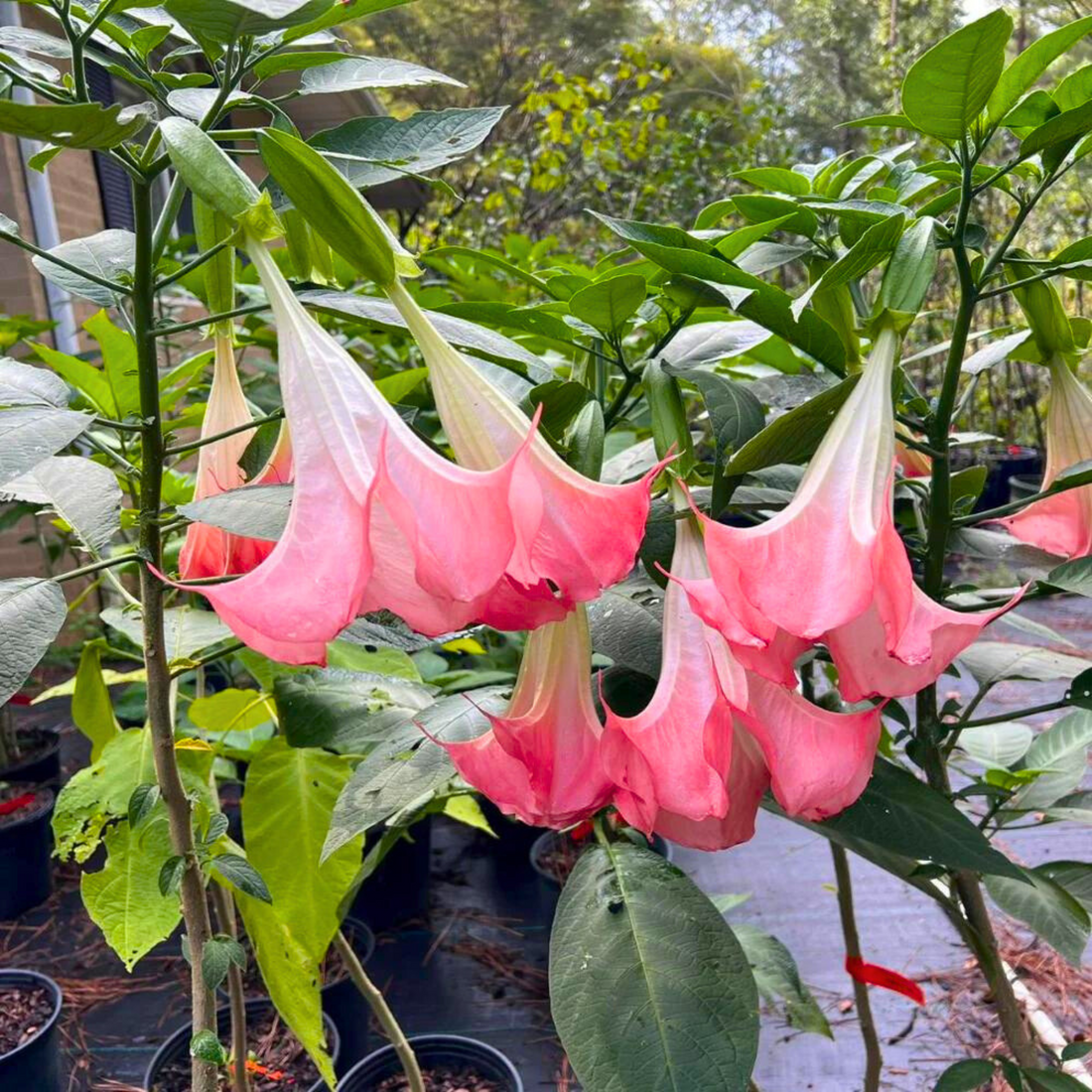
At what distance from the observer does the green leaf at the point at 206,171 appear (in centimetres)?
41

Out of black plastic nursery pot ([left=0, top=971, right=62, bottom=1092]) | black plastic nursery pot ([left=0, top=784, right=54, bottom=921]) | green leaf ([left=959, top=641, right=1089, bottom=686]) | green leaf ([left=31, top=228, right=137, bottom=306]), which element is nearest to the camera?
green leaf ([left=31, top=228, right=137, bottom=306])

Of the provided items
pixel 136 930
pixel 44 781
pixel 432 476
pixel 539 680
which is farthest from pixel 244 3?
pixel 44 781

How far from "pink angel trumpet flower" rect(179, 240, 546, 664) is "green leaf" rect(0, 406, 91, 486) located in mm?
146

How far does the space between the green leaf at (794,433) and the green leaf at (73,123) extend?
0.99 ft

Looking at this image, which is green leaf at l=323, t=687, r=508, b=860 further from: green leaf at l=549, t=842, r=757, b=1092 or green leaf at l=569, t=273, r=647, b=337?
green leaf at l=569, t=273, r=647, b=337

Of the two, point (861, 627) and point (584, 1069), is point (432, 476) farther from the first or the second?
point (584, 1069)

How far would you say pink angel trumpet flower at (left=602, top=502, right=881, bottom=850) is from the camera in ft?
1.34

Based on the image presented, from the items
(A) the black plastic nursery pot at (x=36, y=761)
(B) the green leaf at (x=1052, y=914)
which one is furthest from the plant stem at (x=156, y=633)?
(A) the black plastic nursery pot at (x=36, y=761)

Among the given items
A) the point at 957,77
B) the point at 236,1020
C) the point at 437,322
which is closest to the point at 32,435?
the point at 437,322

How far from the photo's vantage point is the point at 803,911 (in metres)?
1.81

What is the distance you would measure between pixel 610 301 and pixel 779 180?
17 cm

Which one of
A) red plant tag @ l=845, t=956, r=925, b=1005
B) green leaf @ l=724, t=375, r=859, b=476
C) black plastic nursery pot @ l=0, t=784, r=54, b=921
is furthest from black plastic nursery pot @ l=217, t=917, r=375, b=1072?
green leaf @ l=724, t=375, r=859, b=476

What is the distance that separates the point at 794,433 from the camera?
48cm

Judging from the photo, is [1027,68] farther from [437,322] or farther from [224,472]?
[224,472]
